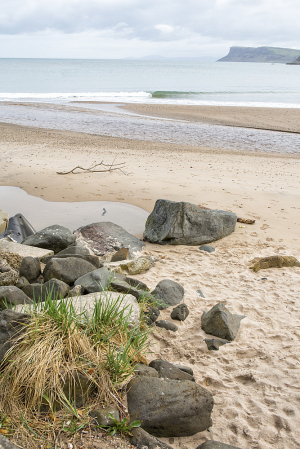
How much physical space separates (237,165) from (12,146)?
25.7 feet

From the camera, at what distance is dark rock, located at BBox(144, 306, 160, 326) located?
3.77 meters

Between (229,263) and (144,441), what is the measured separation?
3294 mm

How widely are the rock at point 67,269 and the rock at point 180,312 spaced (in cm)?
116

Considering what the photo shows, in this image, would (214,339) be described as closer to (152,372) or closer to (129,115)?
(152,372)

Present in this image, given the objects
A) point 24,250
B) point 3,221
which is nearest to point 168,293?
point 24,250

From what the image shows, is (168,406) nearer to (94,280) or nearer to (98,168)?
(94,280)

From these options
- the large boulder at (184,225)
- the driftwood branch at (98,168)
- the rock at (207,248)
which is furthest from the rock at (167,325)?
the driftwood branch at (98,168)

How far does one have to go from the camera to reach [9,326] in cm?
263

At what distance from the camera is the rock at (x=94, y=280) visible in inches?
151

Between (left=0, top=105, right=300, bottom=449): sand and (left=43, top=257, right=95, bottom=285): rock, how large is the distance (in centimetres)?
84

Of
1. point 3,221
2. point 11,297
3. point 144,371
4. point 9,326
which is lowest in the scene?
point 144,371

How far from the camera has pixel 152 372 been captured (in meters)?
2.80

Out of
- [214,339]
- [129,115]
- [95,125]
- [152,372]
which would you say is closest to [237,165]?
[214,339]

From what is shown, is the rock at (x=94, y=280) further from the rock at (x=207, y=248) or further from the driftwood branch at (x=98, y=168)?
the driftwood branch at (x=98, y=168)
